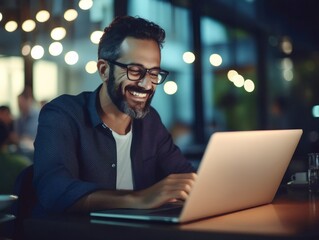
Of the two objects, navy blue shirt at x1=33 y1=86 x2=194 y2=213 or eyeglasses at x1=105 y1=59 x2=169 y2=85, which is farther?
eyeglasses at x1=105 y1=59 x2=169 y2=85

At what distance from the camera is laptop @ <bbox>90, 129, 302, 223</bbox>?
131cm

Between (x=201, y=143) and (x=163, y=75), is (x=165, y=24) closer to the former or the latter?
(x=201, y=143)

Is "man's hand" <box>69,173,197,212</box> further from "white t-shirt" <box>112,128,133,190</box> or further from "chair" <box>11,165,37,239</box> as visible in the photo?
"white t-shirt" <box>112,128,133,190</box>

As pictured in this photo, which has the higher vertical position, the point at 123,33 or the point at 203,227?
the point at 123,33

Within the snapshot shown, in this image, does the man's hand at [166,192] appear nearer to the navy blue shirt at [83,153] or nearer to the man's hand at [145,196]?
the man's hand at [145,196]

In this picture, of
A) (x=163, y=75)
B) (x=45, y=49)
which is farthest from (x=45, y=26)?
(x=163, y=75)

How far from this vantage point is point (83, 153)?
214 centimetres

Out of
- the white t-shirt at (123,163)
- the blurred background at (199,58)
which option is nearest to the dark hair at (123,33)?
the white t-shirt at (123,163)

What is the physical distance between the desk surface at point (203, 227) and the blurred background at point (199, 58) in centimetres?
403

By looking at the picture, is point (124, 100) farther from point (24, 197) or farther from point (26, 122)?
point (26, 122)

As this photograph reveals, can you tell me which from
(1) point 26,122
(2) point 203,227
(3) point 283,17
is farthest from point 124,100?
(3) point 283,17

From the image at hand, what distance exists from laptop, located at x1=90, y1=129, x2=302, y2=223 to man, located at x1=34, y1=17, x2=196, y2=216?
484 mm

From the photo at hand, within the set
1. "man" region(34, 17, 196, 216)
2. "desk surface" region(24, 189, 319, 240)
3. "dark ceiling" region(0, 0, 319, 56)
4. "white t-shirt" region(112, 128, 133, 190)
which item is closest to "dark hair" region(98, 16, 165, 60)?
"man" region(34, 17, 196, 216)

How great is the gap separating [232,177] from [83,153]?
0.83m
